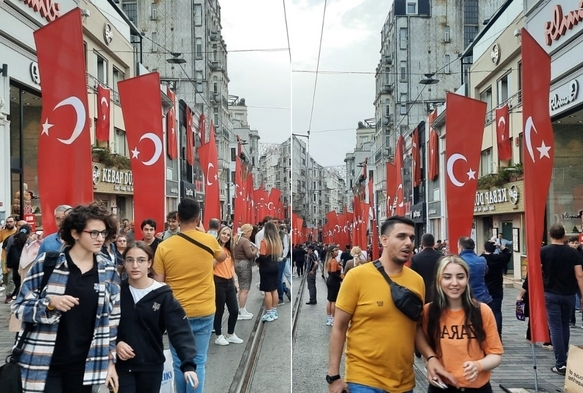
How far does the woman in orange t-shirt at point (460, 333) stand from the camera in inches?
131

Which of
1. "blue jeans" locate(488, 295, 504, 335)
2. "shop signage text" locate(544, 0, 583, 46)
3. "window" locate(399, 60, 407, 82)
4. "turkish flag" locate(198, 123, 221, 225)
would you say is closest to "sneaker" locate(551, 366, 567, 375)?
"blue jeans" locate(488, 295, 504, 335)

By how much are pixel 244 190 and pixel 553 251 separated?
4311 mm

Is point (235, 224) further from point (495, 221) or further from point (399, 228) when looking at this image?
point (495, 221)

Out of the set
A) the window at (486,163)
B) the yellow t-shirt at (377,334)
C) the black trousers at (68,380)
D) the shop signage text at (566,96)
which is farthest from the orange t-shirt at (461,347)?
the window at (486,163)

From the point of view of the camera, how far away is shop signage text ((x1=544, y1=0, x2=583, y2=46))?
45.6 feet

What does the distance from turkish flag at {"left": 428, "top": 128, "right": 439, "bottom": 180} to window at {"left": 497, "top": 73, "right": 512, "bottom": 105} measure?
810 centimetres

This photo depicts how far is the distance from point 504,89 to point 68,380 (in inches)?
621

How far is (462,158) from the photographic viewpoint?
7578 mm

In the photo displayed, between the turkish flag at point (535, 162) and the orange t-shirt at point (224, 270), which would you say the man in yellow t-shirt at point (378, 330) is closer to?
the turkish flag at point (535, 162)

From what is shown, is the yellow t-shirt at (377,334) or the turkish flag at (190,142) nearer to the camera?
the yellow t-shirt at (377,334)

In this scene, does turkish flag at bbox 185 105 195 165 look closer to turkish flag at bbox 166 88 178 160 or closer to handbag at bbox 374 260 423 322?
turkish flag at bbox 166 88 178 160

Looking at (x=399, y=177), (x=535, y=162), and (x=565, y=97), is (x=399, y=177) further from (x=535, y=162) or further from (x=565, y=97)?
(x=565, y=97)

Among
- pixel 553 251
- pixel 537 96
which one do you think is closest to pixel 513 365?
pixel 553 251

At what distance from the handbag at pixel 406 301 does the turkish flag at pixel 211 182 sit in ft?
21.0
